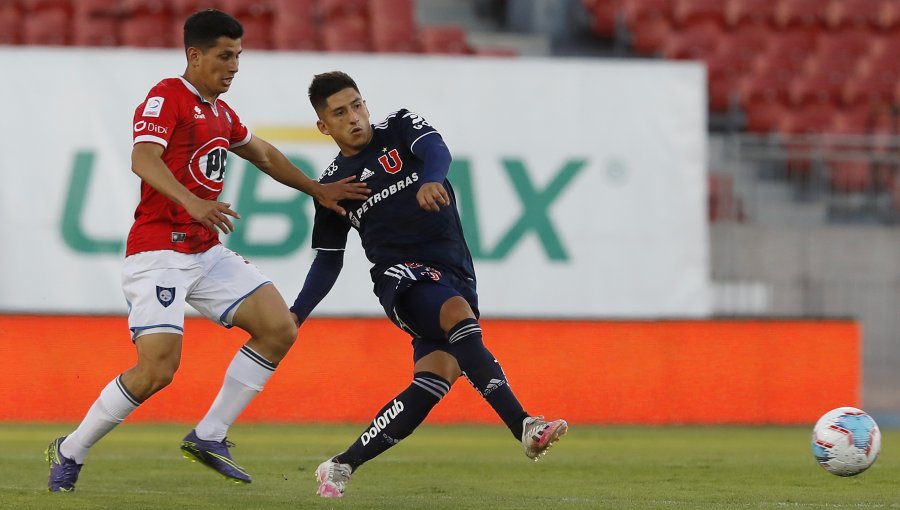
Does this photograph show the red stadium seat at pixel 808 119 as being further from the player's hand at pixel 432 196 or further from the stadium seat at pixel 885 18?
the player's hand at pixel 432 196

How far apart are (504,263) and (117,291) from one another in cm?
346

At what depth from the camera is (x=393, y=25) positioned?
15.6 metres

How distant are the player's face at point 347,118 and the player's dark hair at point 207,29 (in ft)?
1.80

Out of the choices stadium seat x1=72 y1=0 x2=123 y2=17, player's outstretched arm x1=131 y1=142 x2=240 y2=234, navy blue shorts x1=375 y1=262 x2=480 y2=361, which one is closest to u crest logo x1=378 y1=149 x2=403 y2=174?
navy blue shorts x1=375 y1=262 x2=480 y2=361

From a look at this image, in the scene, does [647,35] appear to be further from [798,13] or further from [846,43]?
[846,43]

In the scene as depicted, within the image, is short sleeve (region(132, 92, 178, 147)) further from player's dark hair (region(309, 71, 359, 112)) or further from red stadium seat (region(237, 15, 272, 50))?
red stadium seat (region(237, 15, 272, 50))

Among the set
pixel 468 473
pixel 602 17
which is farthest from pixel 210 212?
pixel 602 17

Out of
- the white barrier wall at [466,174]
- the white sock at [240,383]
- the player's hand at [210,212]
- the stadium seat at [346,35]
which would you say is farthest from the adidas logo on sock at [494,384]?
the stadium seat at [346,35]

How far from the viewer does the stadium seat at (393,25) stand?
15188mm

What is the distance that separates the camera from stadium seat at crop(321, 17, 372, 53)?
15.1 meters

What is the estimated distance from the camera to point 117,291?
12445 mm

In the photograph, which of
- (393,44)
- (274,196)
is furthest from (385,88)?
(393,44)

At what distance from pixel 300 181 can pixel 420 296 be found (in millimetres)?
928

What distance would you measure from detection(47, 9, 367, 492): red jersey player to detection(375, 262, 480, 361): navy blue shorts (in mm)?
444
